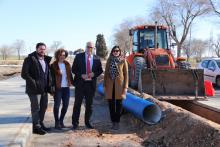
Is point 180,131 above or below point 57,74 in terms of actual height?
below

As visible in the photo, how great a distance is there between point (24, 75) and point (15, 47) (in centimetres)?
12914

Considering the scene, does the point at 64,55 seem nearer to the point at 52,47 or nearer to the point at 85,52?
the point at 85,52

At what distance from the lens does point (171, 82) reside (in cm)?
1471

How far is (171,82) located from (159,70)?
611 mm

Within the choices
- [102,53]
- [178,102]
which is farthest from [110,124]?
[102,53]

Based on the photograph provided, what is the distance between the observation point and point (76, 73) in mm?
9727

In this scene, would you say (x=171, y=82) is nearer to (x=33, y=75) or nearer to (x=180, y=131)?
(x=180, y=131)

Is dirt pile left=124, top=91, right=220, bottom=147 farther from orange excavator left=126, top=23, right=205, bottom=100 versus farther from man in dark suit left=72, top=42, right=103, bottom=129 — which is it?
orange excavator left=126, top=23, right=205, bottom=100

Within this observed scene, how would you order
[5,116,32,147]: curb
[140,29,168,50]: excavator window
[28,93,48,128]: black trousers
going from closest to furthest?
[5,116,32,147]: curb, [28,93,48,128]: black trousers, [140,29,168,50]: excavator window

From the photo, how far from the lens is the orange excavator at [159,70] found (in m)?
14.5

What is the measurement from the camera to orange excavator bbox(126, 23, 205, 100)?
570 inches

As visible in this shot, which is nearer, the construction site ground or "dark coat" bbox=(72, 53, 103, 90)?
the construction site ground

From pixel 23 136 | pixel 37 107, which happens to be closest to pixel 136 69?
pixel 37 107

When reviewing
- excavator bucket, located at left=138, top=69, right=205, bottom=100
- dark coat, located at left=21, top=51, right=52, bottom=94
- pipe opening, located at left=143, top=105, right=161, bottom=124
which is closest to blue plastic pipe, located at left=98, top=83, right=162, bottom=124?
pipe opening, located at left=143, top=105, right=161, bottom=124
